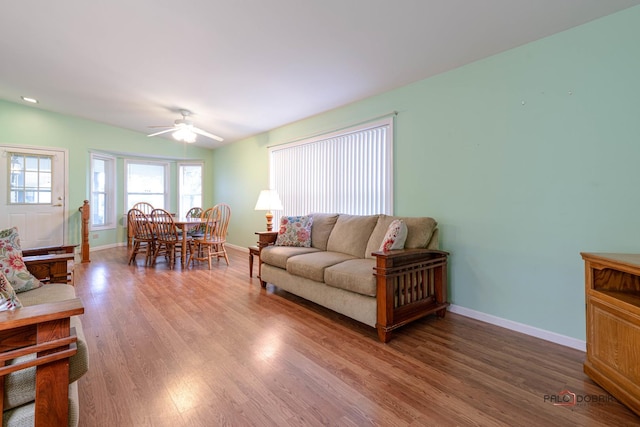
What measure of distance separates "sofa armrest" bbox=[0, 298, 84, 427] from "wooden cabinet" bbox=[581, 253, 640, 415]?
2491 millimetres

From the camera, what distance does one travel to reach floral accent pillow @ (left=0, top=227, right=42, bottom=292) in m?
1.66

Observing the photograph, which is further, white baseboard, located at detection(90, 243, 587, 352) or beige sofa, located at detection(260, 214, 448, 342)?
beige sofa, located at detection(260, 214, 448, 342)

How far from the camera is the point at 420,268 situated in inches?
96.3

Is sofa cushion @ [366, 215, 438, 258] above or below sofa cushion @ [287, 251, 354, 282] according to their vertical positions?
above

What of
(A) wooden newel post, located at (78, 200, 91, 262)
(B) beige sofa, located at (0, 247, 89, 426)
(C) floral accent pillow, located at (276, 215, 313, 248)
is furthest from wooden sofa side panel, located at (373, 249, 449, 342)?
(A) wooden newel post, located at (78, 200, 91, 262)

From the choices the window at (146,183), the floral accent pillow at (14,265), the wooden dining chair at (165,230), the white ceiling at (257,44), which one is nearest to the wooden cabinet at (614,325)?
the white ceiling at (257,44)

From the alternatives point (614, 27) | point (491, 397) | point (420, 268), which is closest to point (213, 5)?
point (420, 268)

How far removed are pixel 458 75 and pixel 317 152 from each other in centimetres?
213

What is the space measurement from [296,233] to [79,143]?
16.5 feet

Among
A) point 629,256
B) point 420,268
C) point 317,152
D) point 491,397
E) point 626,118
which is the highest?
point 317,152

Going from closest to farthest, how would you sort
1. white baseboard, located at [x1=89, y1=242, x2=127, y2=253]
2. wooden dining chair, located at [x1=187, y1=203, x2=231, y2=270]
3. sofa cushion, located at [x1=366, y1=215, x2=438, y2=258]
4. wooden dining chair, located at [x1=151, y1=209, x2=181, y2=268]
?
sofa cushion, located at [x1=366, y1=215, x2=438, y2=258] → wooden dining chair, located at [x1=151, y1=209, x2=181, y2=268] → wooden dining chair, located at [x1=187, y1=203, x2=231, y2=270] → white baseboard, located at [x1=89, y1=242, x2=127, y2=253]

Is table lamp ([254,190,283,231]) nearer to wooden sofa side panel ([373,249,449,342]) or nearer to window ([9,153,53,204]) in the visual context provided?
wooden sofa side panel ([373,249,449,342])

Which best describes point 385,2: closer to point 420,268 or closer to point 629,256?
point 420,268

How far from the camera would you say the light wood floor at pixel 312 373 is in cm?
140
